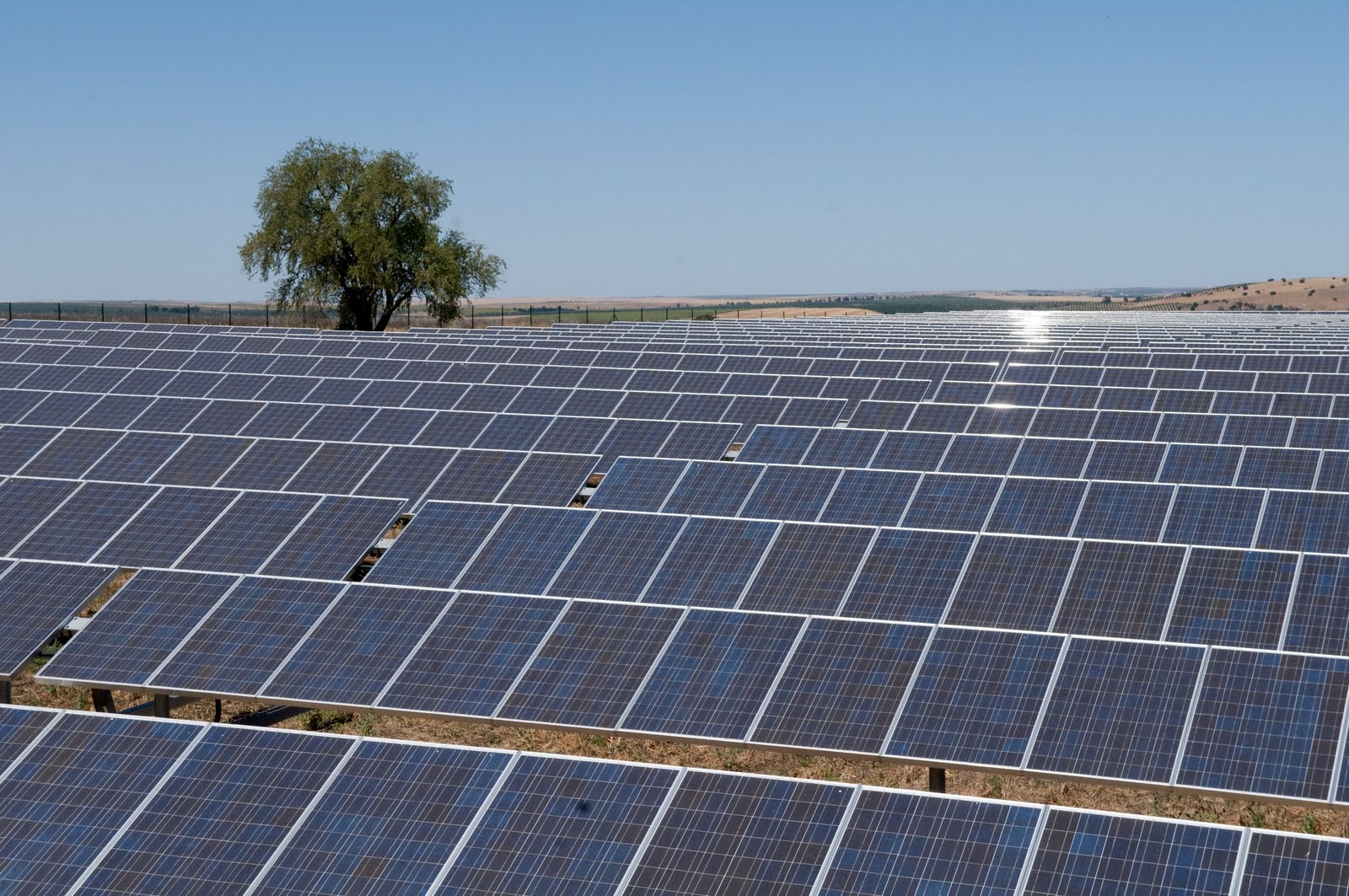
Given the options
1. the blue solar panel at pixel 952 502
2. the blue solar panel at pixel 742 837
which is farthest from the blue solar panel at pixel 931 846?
the blue solar panel at pixel 952 502

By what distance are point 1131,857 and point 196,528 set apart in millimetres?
11683

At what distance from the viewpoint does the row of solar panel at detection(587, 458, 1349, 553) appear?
1599 cm

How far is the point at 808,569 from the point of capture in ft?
45.3

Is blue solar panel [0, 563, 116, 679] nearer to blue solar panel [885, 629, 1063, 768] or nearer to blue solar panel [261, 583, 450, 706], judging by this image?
blue solar panel [261, 583, 450, 706]

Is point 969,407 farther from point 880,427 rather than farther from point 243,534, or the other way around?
point 243,534

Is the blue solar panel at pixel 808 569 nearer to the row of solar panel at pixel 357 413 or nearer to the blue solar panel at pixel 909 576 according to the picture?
the blue solar panel at pixel 909 576

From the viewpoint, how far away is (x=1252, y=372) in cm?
3072

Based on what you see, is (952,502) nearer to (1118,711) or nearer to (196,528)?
(1118,711)

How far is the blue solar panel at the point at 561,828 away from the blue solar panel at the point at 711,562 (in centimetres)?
472

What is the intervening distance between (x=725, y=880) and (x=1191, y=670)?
4.35 metres

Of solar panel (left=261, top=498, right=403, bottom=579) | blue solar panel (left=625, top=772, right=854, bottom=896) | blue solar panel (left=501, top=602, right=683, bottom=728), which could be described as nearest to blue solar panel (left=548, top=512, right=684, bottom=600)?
blue solar panel (left=501, top=602, right=683, bottom=728)

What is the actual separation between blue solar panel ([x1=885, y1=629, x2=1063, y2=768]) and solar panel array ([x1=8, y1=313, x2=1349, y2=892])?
0.09 feet

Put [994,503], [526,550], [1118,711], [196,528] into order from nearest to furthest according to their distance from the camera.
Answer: [1118,711]
[526,550]
[196,528]
[994,503]

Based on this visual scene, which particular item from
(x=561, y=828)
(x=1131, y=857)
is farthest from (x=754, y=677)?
(x=1131, y=857)
